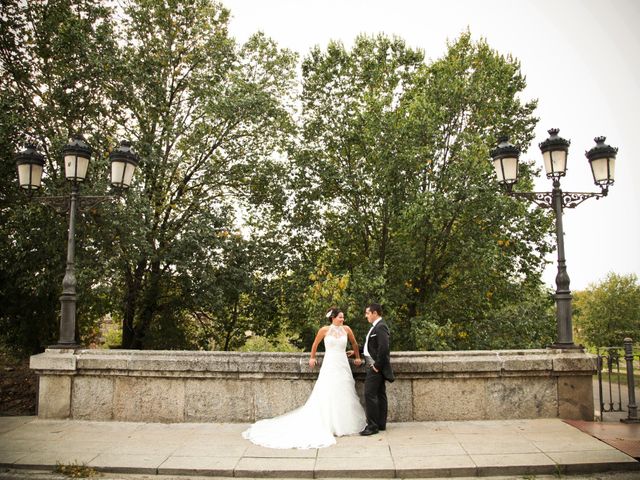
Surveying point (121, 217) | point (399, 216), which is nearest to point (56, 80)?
point (121, 217)

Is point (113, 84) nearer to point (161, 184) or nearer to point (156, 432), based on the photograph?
point (161, 184)

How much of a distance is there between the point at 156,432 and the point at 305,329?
1022cm

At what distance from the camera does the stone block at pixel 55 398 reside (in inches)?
294

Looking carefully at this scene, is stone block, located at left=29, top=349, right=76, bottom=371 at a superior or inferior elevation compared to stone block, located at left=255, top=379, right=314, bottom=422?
superior

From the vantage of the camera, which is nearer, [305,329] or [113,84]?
[113,84]

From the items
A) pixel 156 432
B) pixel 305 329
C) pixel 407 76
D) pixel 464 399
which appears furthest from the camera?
pixel 407 76

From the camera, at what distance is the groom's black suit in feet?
21.5

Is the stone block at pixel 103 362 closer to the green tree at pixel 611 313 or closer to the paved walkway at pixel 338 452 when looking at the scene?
the paved walkway at pixel 338 452

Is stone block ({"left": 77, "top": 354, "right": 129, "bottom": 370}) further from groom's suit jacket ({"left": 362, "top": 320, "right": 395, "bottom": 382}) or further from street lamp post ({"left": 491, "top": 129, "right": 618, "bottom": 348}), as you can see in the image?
street lamp post ({"left": 491, "top": 129, "right": 618, "bottom": 348})

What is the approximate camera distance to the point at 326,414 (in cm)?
657

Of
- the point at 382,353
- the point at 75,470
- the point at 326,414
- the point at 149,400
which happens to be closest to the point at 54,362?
the point at 149,400

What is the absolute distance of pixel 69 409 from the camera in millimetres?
7488

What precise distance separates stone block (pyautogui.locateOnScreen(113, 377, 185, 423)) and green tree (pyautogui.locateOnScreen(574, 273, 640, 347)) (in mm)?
35255

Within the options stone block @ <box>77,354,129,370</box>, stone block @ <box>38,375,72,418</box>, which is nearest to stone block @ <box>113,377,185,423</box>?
stone block @ <box>77,354,129,370</box>
